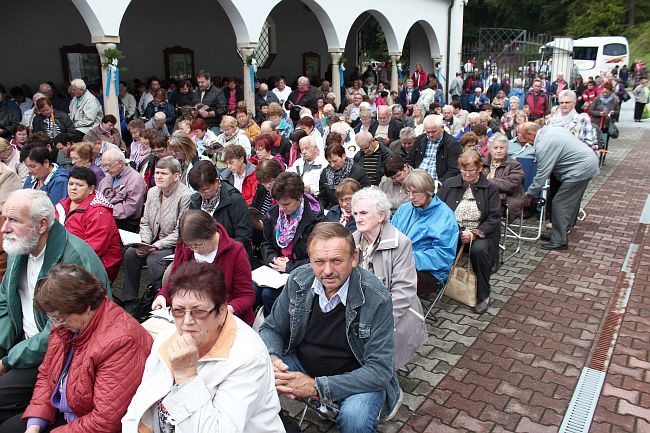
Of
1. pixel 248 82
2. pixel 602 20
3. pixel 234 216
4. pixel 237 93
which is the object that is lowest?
pixel 234 216

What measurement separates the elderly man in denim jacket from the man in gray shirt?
4411 mm

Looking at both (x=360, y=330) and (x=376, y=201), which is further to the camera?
(x=376, y=201)

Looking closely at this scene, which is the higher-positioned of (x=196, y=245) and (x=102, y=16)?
(x=102, y=16)

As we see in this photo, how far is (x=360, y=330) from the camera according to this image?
2.80 meters

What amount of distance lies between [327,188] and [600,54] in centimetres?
2939

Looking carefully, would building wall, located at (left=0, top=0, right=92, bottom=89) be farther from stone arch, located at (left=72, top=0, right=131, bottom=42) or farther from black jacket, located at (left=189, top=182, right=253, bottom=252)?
black jacket, located at (left=189, top=182, right=253, bottom=252)

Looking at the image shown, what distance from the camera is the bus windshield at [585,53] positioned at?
1178 inches

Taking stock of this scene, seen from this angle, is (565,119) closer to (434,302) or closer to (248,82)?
(434,302)

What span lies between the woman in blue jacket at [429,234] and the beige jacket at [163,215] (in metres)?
2.11

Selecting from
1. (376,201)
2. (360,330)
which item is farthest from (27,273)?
(376,201)

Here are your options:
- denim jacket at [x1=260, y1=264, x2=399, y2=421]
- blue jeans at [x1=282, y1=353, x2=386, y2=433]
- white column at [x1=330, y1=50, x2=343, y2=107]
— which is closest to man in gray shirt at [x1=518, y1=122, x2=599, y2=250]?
denim jacket at [x1=260, y1=264, x2=399, y2=421]

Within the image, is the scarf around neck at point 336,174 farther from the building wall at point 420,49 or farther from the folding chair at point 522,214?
the building wall at point 420,49

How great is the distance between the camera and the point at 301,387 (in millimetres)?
2688

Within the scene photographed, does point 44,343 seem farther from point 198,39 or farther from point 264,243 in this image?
point 198,39
